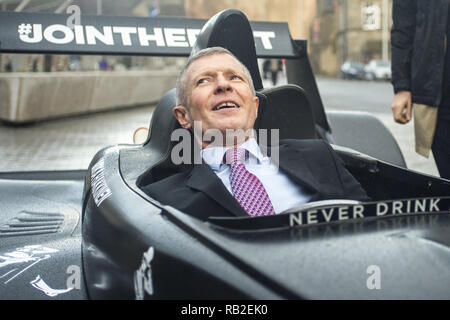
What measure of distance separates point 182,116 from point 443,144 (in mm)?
1424

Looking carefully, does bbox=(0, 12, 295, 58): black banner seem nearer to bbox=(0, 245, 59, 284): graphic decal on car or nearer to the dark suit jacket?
bbox=(0, 245, 59, 284): graphic decal on car

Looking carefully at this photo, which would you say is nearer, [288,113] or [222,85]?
[222,85]

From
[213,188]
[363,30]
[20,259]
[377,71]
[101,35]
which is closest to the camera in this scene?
[213,188]

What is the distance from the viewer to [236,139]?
7.91 feet

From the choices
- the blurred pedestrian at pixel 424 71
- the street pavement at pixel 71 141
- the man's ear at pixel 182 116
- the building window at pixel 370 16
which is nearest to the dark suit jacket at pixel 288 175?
the man's ear at pixel 182 116

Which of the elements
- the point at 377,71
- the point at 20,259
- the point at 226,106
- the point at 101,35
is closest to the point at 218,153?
the point at 226,106

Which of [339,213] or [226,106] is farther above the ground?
[226,106]

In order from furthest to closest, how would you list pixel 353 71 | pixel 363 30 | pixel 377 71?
1. pixel 363 30
2. pixel 353 71
3. pixel 377 71

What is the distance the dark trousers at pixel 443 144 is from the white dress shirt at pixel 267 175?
1175 mm

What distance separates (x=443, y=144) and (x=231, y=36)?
47.7 inches

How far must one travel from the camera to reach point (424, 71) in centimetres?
318

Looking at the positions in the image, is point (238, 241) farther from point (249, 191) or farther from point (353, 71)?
point (353, 71)

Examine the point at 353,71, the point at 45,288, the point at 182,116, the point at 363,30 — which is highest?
the point at 363,30
